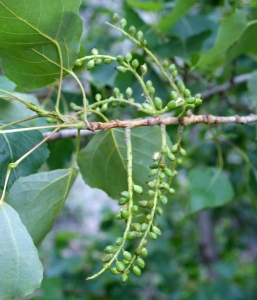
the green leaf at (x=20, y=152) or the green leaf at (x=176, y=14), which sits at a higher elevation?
the green leaf at (x=176, y=14)

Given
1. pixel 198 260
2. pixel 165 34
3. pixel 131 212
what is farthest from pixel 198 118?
pixel 198 260

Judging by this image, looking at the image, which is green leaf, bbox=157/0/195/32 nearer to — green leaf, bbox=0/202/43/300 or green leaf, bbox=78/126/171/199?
green leaf, bbox=78/126/171/199

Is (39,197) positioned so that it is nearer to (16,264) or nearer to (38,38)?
(16,264)

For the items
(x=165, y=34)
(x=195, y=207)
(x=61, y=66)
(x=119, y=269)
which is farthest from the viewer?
(x=165, y=34)

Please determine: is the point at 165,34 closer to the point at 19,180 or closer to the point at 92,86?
the point at 92,86

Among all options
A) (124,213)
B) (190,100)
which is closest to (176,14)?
(190,100)

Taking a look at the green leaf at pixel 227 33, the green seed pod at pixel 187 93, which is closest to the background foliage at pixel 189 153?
the green leaf at pixel 227 33

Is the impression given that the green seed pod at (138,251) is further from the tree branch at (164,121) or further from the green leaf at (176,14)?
the green leaf at (176,14)
